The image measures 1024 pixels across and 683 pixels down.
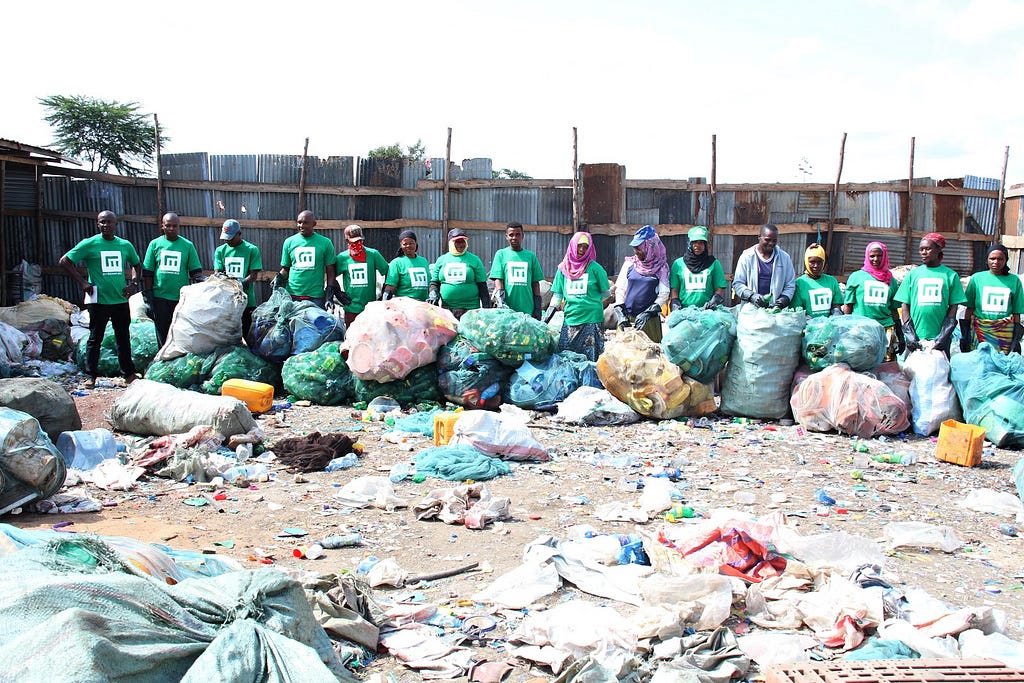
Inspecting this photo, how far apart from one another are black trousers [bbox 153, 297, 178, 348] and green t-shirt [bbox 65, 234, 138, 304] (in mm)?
314

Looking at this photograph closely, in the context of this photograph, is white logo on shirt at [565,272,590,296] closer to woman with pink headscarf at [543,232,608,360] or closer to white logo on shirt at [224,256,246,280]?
woman with pink headscarf at [543,232,608,360]

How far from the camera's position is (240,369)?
7422mm

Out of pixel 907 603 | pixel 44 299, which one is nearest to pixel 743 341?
pixel 907 603

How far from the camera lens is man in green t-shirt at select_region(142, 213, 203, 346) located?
829 cm

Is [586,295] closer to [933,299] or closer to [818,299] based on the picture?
[818,299]

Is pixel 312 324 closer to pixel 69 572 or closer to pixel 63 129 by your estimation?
pixel 69 572

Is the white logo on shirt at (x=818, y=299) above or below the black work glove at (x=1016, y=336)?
above

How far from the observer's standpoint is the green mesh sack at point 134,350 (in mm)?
8312

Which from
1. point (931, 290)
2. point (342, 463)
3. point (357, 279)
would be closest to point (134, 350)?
point (357, 279)

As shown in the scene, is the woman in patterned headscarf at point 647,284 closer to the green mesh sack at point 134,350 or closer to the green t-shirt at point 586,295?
the green t-shirt at point 586,295

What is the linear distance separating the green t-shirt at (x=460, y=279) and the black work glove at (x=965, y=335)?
14.4ft

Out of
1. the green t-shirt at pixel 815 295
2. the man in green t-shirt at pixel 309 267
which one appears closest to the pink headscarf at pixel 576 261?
the green t-shirt at pixel 815 295

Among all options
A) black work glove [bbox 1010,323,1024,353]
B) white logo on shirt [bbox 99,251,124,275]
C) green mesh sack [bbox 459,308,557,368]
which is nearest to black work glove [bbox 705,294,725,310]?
green mesh sack [bbox 459,308,557,368]

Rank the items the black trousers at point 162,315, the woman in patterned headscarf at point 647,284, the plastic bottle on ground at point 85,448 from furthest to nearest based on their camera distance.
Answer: the black trousers at point 162,315
the woman in patterned headscarf at point 647,284
the plastic bottle on ground at point 85,448
